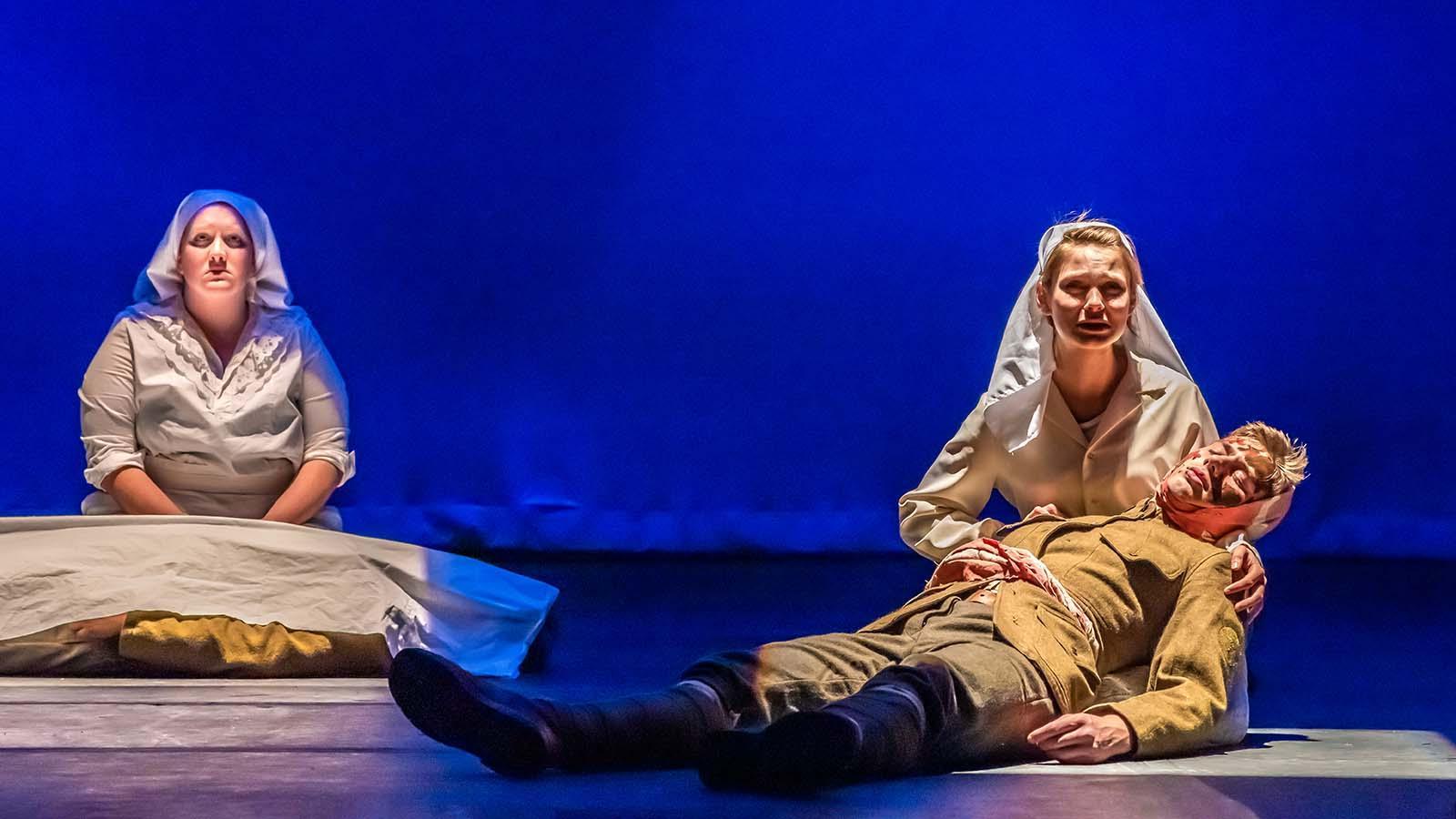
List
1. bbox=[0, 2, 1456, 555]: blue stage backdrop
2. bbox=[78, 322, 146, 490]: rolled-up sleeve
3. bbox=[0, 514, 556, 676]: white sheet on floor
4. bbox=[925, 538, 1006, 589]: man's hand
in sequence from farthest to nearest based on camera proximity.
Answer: bbox=[0, 2, 1456, 555]: blue stage backdrop, bbox=[78, 322, 146, 490]: rolled-up sleeve, bbox=[0, 514, 556, 676]: white sheet on floor, bbox=[925, 538, 1006, 589]: man's hand

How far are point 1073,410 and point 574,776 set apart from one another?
1.56m

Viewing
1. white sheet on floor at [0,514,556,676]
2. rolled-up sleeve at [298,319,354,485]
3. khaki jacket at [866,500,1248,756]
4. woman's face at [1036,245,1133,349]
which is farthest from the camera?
rolled-up sleeve at [298,319,354,485]

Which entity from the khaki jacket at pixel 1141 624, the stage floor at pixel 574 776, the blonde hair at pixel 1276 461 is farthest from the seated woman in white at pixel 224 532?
the blonde hair at pixel 1276 461

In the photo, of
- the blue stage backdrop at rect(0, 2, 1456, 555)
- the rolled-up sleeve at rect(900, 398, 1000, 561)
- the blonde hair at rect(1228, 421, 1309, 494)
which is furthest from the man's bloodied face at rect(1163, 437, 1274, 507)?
the blue stage backdrop at rect(0, 2, 1456, 555)

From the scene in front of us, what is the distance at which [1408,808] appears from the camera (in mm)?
2209

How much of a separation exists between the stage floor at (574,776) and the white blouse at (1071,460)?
0.55 metres

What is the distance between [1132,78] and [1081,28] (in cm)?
28

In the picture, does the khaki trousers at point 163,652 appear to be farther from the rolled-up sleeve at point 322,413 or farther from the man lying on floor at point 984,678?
the man lying on floor at point 984,678

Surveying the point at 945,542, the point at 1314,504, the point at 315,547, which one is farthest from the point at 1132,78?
the point at 315,547

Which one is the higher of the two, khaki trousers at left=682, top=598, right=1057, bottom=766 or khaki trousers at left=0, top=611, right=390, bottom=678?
khaki trousers at left=682, top=598, right=1057, bottom=766

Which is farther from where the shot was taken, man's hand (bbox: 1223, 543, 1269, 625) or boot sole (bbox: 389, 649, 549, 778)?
A: man's hand (bbox: 1223, 543, 1269, 625)

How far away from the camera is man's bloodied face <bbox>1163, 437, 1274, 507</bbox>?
2908mm

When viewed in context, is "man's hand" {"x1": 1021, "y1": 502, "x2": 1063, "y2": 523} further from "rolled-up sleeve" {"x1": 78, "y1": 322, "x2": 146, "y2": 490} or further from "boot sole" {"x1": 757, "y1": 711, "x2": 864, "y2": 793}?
"rolled-up sleeve" {"x1": 78, "y1": 322, "x2": 146, "y2": 490}

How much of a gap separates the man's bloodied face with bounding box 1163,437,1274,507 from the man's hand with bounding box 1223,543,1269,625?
11cm
